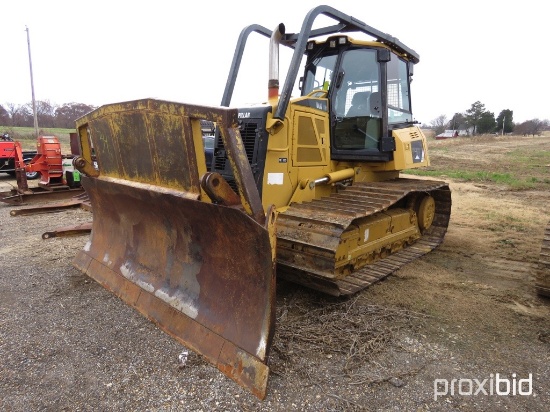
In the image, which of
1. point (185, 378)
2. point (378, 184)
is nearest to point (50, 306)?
point (185, 378)

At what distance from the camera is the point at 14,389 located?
2.62 metres

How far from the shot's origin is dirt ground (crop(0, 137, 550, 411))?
2.55 meters

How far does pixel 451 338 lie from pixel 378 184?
93.5 inches

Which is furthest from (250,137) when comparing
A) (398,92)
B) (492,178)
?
(492,178)

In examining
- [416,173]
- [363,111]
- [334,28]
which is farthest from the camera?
[416,173]

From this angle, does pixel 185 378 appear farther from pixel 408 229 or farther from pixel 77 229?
pixel 77 229

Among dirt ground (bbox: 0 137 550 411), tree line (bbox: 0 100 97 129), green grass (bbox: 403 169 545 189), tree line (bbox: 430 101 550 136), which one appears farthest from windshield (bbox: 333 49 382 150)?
tree line (bbox: 430 101 550 136)

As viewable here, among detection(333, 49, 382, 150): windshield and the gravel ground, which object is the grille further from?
the gravel ground

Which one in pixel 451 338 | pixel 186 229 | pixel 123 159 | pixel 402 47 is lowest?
pixel 451 338

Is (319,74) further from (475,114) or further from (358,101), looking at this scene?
(475,114)

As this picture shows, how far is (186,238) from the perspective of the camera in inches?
138

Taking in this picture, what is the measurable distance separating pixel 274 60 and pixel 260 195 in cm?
145

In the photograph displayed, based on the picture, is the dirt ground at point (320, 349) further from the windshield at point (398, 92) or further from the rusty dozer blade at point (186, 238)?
the windshield at point (398, 92)

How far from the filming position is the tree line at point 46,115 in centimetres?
3984
